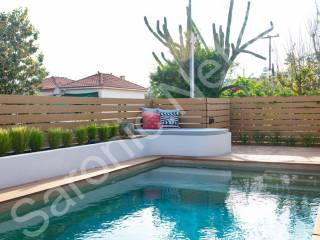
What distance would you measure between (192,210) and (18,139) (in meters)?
2.83

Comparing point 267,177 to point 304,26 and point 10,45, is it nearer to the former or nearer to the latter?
point 304,26

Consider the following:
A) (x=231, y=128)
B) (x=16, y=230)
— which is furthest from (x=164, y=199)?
(x=231, y=128)

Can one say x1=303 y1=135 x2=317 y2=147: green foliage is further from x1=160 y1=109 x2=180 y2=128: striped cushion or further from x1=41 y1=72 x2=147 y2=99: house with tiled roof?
x1=41 y1=72 x2=147 y2=99: house with tiled roof

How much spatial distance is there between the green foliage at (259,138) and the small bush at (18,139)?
671cm

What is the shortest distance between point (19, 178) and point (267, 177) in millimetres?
4117

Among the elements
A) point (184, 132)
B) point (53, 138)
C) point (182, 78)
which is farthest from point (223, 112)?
point (53, 138)

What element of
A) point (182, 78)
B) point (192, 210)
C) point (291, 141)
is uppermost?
point (182, 78)

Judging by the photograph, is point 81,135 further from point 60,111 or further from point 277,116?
point 277,116

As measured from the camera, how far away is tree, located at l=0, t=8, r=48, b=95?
16.2 metres

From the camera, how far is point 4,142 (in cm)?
521

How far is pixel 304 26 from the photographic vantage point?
14.3m

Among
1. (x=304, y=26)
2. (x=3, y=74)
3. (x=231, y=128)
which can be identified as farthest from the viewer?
(x=3, y=74)

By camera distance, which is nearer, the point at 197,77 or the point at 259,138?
the point at 259,138

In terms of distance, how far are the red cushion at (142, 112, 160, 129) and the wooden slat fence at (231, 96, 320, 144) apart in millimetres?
2783
